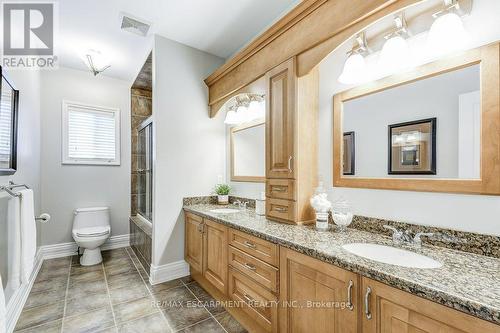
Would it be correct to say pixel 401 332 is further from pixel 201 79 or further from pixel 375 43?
pixel 201 79

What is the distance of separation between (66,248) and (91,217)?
57 centimetres

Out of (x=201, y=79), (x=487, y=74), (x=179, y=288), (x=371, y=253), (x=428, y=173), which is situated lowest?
(x=179, y=288)

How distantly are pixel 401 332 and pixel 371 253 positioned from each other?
44 cm

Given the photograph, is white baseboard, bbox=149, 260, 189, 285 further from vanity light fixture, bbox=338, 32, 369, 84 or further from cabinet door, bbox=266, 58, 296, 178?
vanity light fixture, bbox=338, 32, 369, 84

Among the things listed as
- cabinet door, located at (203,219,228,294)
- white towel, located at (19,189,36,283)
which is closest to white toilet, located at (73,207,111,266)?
white towel, located at (19,189,36,283)

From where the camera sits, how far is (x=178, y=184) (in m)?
2.68

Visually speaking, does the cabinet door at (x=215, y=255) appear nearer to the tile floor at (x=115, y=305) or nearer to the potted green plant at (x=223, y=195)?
the tile floor at (x=115, y=305)

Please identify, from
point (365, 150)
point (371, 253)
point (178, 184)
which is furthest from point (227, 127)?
point (371, 253)

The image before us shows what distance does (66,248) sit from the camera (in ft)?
10.8

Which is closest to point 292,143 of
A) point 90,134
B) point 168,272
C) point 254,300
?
point 254,300

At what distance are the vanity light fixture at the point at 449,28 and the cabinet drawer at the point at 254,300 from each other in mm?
1647

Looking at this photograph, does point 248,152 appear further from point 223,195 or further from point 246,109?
point 223,195

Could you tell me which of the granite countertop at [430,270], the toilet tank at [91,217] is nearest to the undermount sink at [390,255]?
the granite countertop at [430,270]

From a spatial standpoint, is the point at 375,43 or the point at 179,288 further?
the point at 179,288
